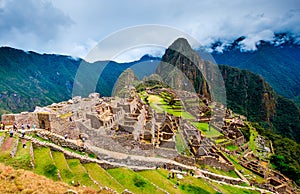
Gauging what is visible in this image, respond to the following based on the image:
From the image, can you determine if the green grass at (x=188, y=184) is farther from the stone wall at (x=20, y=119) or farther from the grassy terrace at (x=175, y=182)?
the stone wall at (x=20, y=119)

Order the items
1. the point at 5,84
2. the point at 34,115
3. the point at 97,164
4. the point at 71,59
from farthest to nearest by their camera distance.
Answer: the point at 71,59 → the point at 5,84 → the point at 34,115 → the point at 97,164

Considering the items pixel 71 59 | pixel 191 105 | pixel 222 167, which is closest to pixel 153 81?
pixel 191 105

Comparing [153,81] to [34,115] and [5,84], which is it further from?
Answer: [5,84]

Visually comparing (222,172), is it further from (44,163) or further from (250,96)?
(250,96)

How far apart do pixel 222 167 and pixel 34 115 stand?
18.6 meters

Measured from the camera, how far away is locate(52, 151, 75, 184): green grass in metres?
10.2

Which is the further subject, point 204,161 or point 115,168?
point 204,161

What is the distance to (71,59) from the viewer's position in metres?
192

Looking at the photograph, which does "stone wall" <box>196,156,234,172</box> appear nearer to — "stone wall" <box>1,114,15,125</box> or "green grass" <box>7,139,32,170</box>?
"green grass" <box>7,139,32,170</box>

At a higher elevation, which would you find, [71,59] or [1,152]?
[71,59]

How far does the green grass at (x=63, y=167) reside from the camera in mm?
10211

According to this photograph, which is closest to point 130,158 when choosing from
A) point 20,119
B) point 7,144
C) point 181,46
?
point 7,144

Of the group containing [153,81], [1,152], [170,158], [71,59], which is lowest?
[170,158]

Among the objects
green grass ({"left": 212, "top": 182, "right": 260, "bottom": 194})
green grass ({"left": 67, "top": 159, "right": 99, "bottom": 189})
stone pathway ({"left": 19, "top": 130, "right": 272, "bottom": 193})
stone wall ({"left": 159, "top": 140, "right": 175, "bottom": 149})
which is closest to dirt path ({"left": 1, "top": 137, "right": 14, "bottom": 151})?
stone pathway ({"left": 19, "top": 130, "right": 272, "bottom": 193})
